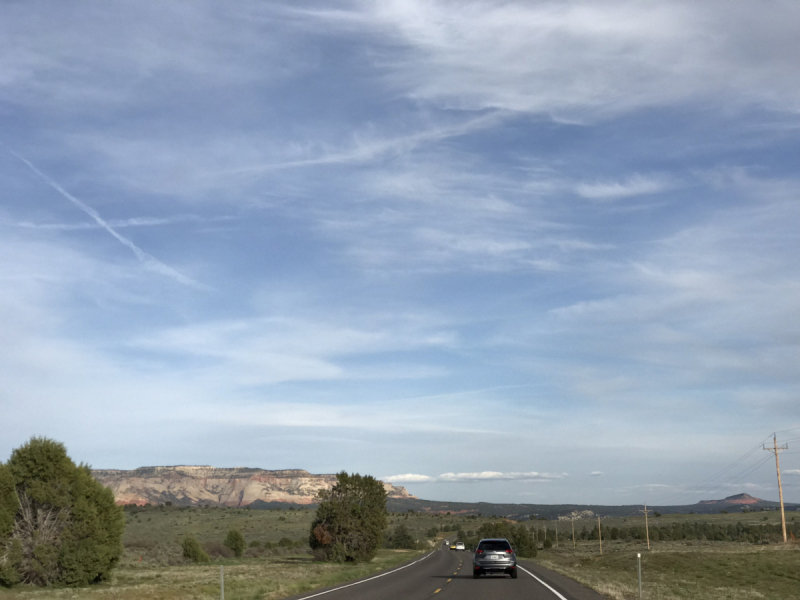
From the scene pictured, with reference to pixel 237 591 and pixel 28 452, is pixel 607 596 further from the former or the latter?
pixel 28 452

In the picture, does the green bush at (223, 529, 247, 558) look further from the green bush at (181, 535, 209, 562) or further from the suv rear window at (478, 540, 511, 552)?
the suv rear window at (478, 540, 511, 552)

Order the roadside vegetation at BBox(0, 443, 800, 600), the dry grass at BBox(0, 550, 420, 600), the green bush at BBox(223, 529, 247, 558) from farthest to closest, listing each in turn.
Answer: the green bush at BBox(223, 529, 247, 558)
the roadside vegetation at BBox(0, 443, 800, 600)
the dry grass at BBox(0, 550, 420, 600)

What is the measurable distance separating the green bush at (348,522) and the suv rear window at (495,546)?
22940mm

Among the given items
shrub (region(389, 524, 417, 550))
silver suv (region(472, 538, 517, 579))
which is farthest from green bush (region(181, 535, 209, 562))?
shrub (region(389, 524, 417, 550))

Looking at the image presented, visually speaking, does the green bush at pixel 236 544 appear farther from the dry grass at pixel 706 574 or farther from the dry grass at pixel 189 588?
the dry grass at pixel 189 588

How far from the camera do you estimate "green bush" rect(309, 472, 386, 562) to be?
56125mm

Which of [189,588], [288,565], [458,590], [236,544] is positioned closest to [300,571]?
[288,565]

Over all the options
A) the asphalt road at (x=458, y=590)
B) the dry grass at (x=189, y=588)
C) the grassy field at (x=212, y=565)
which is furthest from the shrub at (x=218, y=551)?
the asphalt road at (x=458, y=590)

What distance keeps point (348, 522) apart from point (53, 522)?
81.5ft

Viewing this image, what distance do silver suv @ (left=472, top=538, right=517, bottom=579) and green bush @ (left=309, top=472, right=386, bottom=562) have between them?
2314 centimetres

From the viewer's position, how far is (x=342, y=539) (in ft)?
185

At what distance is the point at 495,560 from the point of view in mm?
Answer: 33750

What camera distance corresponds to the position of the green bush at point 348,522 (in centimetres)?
5612

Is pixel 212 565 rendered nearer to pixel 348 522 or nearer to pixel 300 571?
pixel 348 522
